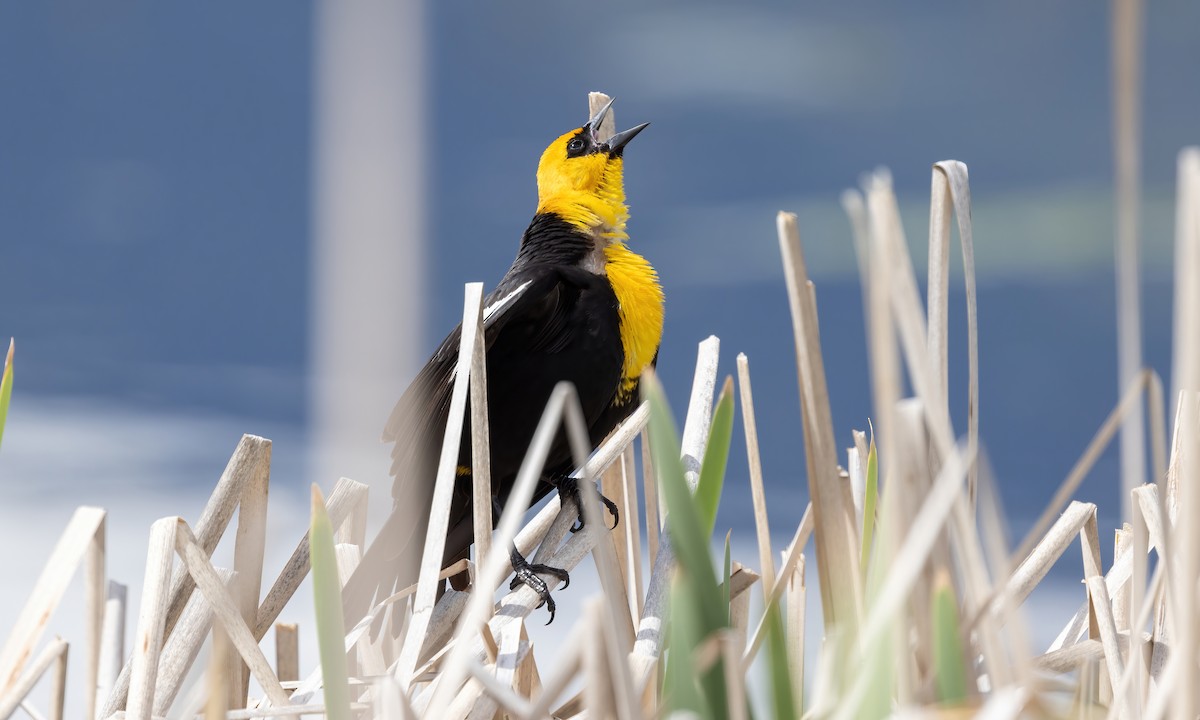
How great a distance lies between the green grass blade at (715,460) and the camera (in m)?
0.98

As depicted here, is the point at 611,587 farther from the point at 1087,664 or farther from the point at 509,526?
the point at 1087,664

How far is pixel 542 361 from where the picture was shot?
88.3 inches

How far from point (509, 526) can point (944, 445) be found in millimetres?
361

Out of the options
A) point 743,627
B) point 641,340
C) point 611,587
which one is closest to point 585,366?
point 641,340

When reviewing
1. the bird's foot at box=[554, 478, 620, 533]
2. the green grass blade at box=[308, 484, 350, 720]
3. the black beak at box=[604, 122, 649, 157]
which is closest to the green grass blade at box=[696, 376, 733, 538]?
the green grass blade at box=[308, 484, 350, 720]

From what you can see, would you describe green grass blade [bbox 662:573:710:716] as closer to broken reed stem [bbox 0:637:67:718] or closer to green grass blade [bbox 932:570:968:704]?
green grass blade [bbox 932:570:968:704]

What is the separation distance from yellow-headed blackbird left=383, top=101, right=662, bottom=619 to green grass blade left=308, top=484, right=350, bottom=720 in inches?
42.7

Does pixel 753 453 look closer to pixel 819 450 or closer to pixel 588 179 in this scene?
pixel 819 450

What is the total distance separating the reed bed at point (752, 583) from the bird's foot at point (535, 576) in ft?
0.10

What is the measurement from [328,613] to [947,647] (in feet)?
1.70

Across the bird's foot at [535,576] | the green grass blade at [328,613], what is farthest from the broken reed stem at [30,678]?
the bird's foot at [535,576]

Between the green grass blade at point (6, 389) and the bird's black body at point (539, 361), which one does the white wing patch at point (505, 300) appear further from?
the green grass blade at point (6, 389)

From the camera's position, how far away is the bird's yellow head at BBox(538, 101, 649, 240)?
2.61 metres

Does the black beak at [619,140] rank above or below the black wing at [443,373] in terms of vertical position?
above
